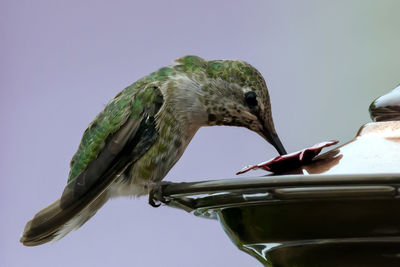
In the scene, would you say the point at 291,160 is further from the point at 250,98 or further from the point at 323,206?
the point at 250,98

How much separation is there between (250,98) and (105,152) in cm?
53

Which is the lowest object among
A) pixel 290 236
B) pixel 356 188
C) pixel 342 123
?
pixel 342 123

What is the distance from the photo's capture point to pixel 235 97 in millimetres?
2553

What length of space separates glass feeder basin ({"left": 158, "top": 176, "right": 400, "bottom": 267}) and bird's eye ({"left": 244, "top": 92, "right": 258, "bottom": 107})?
1.14 metres

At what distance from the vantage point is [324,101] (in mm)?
4070

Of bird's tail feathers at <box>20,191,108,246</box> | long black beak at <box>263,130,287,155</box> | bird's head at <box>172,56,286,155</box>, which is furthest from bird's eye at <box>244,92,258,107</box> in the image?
bird's tail feathers at <box>20,191,108,246</box>

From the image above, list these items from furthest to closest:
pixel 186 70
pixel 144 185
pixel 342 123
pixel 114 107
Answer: pixel 342 123 → pixel 186 70 → pixel 114 107 → pixel 144 185

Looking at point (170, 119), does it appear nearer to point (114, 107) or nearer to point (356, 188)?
point (114, 107)

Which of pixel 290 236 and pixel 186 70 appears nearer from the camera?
pixel 290 236

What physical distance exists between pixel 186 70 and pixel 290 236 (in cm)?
145

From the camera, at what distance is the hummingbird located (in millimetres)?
2256

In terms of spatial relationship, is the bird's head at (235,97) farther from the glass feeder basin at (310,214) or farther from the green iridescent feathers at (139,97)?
the glass feeder basin at (310,214)

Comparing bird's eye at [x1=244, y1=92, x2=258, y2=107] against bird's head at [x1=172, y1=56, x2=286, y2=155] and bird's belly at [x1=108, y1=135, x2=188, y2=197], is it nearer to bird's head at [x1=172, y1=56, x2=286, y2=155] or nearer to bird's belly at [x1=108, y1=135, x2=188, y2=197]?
bird's head at [x1=172, y1=56, x2=286, y2=155]

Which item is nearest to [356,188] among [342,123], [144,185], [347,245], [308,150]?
[347,245]
